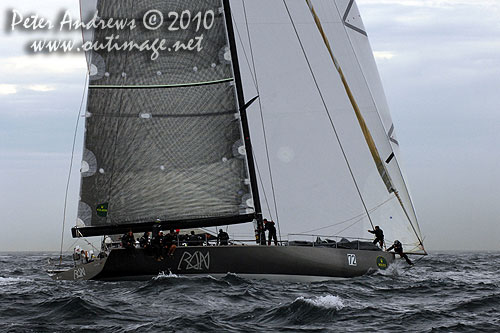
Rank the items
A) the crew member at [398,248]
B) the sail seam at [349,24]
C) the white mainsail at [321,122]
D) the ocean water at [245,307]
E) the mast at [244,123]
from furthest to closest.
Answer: the sail seam at [349,24] → the white mainsail at [321,122] → the crew member at [398,248] → the mast at [244,123] → the ocean water at [245,307]

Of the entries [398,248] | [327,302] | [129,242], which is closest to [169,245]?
[129,242]

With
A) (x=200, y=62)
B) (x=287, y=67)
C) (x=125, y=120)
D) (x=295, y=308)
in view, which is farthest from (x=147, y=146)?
(x=295, y=308)

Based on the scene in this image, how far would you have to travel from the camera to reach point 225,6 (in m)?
23.6

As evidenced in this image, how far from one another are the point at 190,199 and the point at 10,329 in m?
9.56

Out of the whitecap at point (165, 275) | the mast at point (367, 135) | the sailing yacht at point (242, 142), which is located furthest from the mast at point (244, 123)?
the mast at point (367, 135)

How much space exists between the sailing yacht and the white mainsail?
0.04 m

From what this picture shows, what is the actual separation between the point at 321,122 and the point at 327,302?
11640mm

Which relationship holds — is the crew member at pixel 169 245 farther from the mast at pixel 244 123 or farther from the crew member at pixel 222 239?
the mast at pixel 244 123

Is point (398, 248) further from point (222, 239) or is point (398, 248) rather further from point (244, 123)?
point (244, 123)

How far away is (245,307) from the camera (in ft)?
53.0

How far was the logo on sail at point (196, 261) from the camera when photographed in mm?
20406

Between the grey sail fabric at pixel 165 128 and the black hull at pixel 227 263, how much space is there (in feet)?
6.47

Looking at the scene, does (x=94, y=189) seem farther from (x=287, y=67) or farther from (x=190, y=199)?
(x=287, y=67)

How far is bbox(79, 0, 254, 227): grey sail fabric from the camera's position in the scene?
2256 cm
